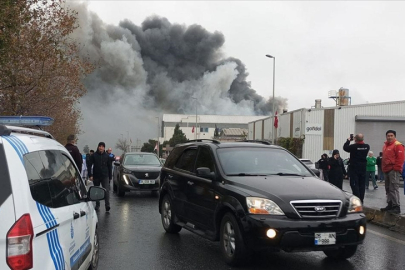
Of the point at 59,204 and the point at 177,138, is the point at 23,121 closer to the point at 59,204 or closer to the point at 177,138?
the point at 59,204

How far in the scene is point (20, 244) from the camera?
2705mm

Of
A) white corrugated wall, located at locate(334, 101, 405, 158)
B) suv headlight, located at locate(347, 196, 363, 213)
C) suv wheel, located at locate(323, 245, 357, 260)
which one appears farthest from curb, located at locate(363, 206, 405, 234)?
white corrugated wall, located at locate(334, 101, 405, 158)

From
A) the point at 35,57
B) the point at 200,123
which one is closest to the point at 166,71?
the point at 200,123

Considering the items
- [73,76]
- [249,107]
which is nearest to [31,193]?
[73,76]

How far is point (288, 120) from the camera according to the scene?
4941cm

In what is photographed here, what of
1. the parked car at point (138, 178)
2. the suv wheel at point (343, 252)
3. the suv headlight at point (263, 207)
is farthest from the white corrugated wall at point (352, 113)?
the suv headlight at point (263, 207)

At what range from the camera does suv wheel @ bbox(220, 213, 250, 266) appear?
231 inches

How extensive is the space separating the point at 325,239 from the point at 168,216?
11.9 feet

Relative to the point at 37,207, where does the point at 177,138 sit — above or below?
below

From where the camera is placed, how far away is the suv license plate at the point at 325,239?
5679mm

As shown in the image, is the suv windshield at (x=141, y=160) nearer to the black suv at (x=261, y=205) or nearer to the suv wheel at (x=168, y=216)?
the suv wheel at (x=168, y=216)

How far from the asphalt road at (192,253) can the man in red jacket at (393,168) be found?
635 millimetres

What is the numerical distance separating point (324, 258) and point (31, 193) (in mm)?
4936

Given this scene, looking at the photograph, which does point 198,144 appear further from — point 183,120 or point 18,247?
point 183,120
